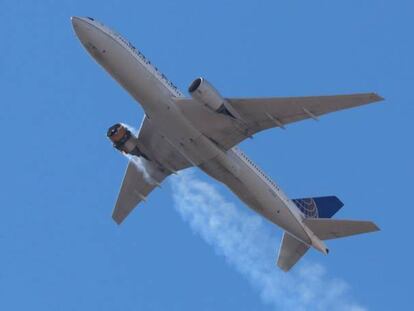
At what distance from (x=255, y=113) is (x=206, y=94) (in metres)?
3.38

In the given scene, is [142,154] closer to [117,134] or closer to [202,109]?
[117,134]

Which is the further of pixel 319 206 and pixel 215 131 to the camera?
pixel 319 206

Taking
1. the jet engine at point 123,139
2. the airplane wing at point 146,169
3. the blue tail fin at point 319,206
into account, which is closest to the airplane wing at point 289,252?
the blue tail fin at point 319,206

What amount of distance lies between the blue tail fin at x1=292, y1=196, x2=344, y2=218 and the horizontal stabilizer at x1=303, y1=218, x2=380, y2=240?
1.63m

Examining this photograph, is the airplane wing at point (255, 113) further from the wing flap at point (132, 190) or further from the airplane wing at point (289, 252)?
the wing flap at point (132, 190)

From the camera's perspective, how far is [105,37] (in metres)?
58.8

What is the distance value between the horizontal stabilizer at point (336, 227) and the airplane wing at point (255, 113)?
806 cm

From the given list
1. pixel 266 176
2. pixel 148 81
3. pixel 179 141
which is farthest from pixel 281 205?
pixel 148 81

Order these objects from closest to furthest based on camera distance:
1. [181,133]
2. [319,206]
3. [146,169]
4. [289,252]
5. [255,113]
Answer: [255,113], [181,133], [289,252], [319,206], [146,169]

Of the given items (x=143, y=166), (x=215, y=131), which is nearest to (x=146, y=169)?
(x=143, y=166)

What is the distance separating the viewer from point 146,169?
2707 inches

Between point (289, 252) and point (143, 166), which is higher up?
point (143, 166)

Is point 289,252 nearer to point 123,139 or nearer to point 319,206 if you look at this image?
point 319,206

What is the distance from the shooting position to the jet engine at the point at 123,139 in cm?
6500
